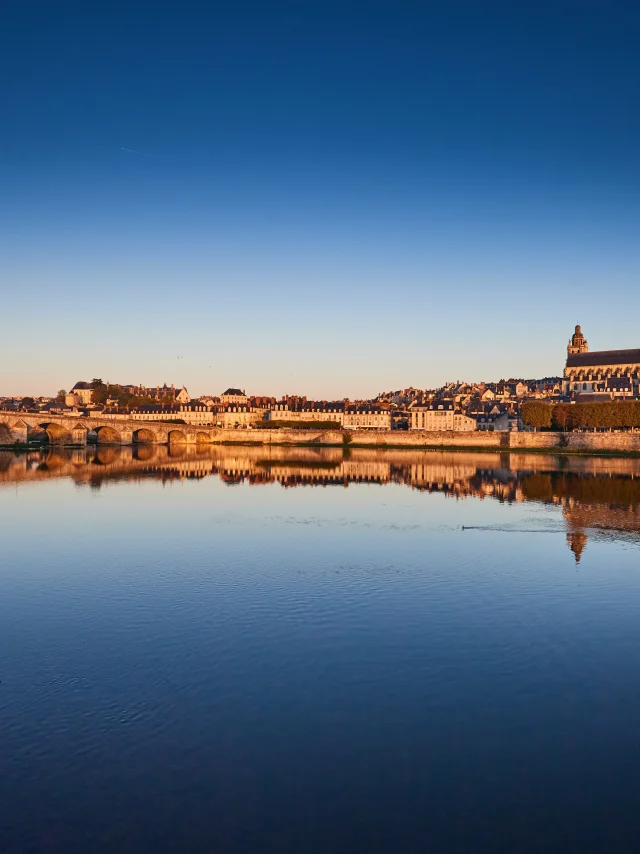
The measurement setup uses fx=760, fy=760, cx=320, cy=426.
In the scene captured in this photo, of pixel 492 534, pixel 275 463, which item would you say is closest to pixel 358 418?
pixel 275 463

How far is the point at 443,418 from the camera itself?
307 ft

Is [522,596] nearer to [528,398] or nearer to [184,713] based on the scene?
[184,713]

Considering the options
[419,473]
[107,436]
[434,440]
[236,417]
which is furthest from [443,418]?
[419,473]

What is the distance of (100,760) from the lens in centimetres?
791

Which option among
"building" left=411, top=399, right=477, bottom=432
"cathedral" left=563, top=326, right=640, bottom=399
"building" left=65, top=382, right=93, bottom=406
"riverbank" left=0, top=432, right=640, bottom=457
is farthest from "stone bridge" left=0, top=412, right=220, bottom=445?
"building" left=65, top=382, right=93, bottom=406

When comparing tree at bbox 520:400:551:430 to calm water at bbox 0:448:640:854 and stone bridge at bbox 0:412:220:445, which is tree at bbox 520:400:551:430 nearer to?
stone bridge at bbox 0:412:220:445

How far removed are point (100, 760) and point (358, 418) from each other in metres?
97.4

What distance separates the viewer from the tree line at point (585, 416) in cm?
6675

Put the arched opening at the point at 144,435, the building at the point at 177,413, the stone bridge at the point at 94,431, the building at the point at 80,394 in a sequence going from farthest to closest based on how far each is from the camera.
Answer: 1. the building at the point at 80,394
2. the building at the point at 177,413
3. the arched opening at the point at 144,435
4. the stone bridge at the point at 94,431

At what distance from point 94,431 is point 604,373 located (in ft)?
212

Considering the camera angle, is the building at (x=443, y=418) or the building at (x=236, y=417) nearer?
the building at (x=443, y=418)

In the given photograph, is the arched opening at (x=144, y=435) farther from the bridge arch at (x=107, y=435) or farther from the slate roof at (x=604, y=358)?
the slate roof at (x=604, y=358)

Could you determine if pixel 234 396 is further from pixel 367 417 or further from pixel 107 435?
pixel 107 435

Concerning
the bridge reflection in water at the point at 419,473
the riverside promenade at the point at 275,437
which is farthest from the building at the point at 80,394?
the bridge reflection in water at the point at 419,473
